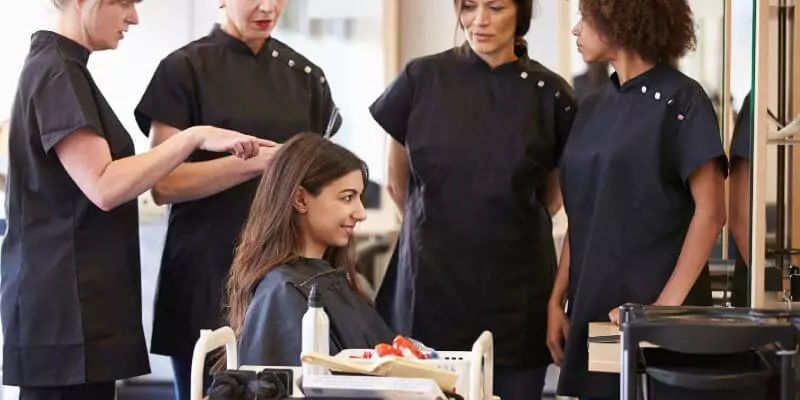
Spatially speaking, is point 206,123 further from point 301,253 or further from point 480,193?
point 480,193

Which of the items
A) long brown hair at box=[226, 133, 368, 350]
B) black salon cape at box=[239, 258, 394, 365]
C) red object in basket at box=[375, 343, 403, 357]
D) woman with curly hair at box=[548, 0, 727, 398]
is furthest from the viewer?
woman with curly hair at box=[548, 0, 727, 398]

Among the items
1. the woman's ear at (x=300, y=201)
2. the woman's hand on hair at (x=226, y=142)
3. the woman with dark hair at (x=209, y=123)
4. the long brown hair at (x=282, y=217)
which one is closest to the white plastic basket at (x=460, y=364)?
the long brown hair at (x=282, y=217)

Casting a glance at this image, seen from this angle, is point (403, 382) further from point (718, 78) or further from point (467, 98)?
point (718, 78)

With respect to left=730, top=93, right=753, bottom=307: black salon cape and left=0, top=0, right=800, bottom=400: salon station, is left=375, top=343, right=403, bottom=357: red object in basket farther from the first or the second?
left=730, top=93, right=753, bottom=307: black salon cape

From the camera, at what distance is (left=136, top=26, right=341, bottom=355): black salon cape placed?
2.63 m

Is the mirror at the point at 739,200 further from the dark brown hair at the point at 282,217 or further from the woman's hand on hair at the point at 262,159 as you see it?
the woman's hand on hair at the point at 262,159

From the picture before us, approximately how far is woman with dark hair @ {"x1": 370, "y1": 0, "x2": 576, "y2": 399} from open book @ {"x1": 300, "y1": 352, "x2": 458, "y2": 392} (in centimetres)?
111

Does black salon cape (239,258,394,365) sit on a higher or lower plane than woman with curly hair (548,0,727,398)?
lower

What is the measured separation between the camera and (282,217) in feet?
7.41

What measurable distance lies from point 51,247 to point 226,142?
42 centimetres

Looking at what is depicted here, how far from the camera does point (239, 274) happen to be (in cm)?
226

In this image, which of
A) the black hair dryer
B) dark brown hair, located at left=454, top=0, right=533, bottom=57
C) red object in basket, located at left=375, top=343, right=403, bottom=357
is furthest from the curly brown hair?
red object in basket, located at left=375, top=343, right=403, bottom=357

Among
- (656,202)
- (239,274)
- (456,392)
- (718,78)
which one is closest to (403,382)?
(456,392)

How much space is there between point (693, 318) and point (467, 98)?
1145 mm
